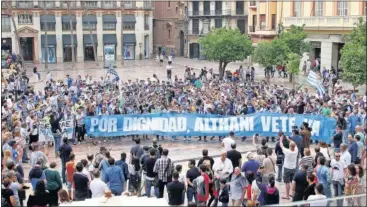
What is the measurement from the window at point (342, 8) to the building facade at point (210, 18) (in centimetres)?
2686

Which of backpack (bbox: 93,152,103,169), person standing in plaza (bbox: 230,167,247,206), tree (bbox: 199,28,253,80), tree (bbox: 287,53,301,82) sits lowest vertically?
person standing in plaza (bbox: 230,167,247,206)

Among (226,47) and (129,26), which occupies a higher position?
(129,26)

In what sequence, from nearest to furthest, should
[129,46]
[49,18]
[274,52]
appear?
[274,52], [49,18], [129,46]

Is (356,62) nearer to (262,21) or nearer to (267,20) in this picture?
(267,20)

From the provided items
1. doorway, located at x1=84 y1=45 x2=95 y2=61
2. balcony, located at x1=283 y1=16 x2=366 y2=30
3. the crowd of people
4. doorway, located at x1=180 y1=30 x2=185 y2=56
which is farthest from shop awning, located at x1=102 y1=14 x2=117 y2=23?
the crowd of people

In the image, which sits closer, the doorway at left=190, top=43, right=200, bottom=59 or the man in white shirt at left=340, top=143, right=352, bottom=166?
the man in white shirt at left=340, top=143, right=352, bottom=166

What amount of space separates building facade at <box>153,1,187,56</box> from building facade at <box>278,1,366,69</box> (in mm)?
27687

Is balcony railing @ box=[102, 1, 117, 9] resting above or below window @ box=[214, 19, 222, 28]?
above

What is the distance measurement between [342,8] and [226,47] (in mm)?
9081

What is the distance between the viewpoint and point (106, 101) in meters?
24.7

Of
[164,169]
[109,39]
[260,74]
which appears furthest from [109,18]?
[164,169]

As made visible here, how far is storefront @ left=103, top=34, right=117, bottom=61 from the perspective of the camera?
68.9 metres

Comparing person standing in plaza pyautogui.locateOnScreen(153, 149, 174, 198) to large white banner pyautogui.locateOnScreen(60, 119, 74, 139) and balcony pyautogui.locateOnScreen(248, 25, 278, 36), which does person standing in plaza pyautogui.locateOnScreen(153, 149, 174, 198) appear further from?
balcony pyautogui.locateOnScreen(248, 25, 278, 36)

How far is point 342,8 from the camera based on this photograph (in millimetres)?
43406
